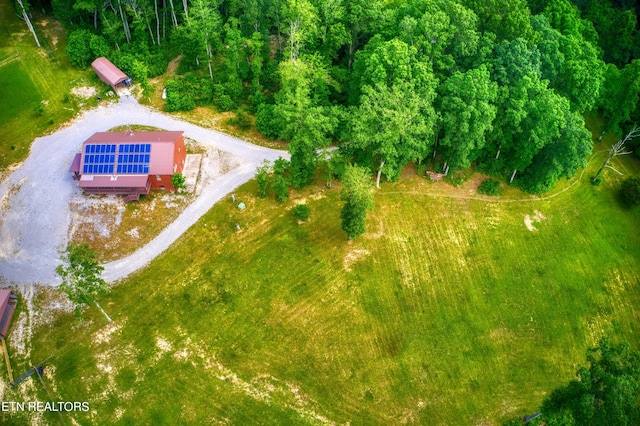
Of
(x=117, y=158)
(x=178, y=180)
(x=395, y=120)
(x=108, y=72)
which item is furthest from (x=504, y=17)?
(x=108, y=72)

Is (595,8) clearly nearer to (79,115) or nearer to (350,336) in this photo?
(350,336)

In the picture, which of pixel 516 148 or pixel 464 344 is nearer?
pixel 464 344

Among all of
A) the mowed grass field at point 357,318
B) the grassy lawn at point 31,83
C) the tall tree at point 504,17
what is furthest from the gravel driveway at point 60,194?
the tall tree at point 504,17

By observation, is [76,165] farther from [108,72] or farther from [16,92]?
[16,92]

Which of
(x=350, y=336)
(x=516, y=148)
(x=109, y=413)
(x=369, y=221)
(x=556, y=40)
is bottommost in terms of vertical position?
(x=109, y=413)

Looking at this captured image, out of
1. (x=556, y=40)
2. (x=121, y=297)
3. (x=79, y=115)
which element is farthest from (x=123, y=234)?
(x=556, y=40)

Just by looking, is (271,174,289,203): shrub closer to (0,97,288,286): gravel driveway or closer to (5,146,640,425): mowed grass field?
(5,146,640,425): mowed grass field
